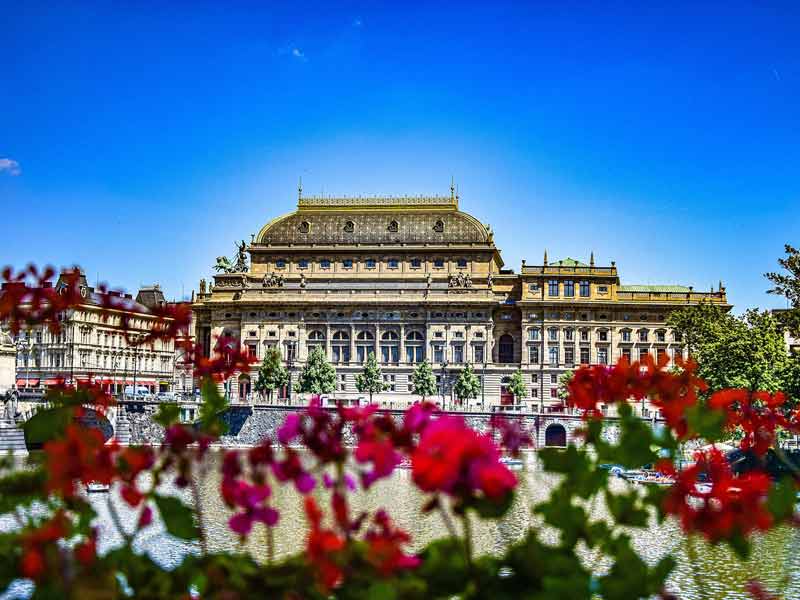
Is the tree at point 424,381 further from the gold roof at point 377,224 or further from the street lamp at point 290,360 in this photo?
Result: the gold roof at point 377,224

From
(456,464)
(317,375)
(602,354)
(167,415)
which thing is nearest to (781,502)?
(456,464)

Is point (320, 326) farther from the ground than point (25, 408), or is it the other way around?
point (320, 326)

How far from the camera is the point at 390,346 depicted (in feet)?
338

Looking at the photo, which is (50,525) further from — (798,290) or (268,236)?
(268,236)

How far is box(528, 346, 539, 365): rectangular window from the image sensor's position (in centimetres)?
10125

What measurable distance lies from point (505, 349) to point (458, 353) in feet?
18.4

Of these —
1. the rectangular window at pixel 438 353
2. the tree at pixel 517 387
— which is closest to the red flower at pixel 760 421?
the tree at pixel 517 387

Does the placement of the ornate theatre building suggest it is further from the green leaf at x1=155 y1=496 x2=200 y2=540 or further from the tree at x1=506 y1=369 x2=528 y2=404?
the green leaf at x1=155 y1=496 x2=200 y2=540

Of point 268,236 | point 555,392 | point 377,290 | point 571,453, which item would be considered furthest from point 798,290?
point 268,236

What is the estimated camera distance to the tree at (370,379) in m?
96.1

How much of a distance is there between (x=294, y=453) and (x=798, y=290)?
4403 centimetres

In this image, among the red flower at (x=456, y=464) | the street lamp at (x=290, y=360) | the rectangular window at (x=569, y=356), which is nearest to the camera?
the red flower at (x=456, y=464)

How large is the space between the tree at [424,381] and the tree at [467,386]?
248 centimetres

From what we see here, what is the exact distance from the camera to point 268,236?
365ft
